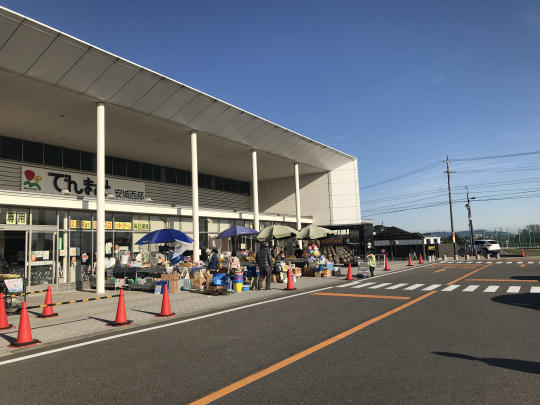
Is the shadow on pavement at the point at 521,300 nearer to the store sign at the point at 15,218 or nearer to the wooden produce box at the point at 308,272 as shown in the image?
the wooden produce box at the point at 308,272

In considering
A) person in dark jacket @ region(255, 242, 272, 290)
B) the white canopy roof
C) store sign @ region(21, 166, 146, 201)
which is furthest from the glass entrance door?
person in dark jacket @ region(255, 242, 272, 290)

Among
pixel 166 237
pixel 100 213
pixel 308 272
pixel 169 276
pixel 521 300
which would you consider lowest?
pixel 521 300

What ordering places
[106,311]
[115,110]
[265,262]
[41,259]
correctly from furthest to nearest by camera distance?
[115,110], [41,259], [265,262], [106,311]

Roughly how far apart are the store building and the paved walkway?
3.50 metres

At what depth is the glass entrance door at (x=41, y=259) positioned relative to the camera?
17.1 metres

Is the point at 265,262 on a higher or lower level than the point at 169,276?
higher

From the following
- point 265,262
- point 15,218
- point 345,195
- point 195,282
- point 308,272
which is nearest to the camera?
point 265,262

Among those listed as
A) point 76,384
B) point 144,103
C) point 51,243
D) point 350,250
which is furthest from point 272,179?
point 76,384

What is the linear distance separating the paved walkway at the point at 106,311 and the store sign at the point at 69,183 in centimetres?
960

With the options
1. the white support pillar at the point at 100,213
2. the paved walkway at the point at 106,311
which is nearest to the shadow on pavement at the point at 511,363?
the paved walkway at the point at 106,311

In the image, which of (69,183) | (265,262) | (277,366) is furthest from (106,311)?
(69,183)

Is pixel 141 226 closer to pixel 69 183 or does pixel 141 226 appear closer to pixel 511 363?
pixel 69 183

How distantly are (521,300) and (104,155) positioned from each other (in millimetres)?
20448

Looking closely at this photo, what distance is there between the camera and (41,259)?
1758 cm
